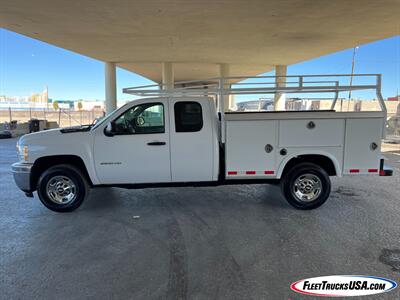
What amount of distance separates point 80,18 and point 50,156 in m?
7.41

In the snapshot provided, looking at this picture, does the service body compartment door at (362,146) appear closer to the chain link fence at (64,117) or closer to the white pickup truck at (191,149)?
the white pickup truck at (191,149)

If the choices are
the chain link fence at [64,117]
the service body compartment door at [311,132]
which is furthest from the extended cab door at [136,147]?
the chain link fence at [64,117]

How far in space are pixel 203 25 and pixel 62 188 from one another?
28.4 feet

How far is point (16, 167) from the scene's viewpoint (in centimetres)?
545

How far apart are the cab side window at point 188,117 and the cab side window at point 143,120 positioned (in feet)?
0.90

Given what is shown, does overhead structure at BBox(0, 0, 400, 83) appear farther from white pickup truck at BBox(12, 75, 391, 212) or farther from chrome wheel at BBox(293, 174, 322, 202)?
chrome wheel at BBox(293, 174, 322, 202)

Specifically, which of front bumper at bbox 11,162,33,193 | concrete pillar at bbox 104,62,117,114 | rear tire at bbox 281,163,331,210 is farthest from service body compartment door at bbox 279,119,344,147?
concrete pillar at bbox 104,62,117,114

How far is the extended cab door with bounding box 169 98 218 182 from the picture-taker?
18.0 ft

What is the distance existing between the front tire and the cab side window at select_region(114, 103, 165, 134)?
1.22 m

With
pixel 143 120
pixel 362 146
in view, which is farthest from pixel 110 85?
pixel 362 146

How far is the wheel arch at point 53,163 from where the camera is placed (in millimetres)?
5493

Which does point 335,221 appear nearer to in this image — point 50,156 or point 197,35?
point 50,156

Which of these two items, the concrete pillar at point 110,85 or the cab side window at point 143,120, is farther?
the concrete pillar at point 110,85

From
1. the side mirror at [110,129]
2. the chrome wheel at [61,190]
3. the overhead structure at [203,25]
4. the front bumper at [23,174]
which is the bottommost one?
the chrome wheel at [61,190]
